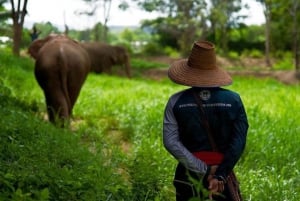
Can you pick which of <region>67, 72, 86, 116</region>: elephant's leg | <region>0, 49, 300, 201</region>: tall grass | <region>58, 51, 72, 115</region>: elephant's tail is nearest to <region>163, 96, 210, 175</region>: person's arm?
<region>0, 49, 300, 201</region>: tall grass

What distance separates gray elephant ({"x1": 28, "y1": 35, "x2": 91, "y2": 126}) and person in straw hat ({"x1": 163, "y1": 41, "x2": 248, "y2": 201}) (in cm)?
409

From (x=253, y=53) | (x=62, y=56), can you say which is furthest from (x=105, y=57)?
(x=62, y=56)

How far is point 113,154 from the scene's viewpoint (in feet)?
19.3

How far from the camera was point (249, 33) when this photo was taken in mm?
38625

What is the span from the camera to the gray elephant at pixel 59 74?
768cm

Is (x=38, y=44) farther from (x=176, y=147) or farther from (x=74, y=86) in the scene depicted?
(x=176, y=147)

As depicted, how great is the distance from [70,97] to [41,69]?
2.24 feet

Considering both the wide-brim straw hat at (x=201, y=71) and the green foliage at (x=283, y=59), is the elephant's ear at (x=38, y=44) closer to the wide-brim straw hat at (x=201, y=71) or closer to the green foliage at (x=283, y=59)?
the wide-brim straw hat at (x=201, y=71)

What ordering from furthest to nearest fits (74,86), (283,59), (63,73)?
(283,59) < (74,86) < (63,73)

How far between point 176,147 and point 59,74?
4495 millimetres

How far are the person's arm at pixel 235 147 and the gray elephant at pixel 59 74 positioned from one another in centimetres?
422

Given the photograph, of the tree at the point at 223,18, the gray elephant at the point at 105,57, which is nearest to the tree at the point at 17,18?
the gray elephant at the point at 105,57

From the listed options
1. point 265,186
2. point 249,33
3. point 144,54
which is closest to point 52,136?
point 265,186

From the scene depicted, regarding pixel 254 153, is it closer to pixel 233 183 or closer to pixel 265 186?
pixel 265 186
